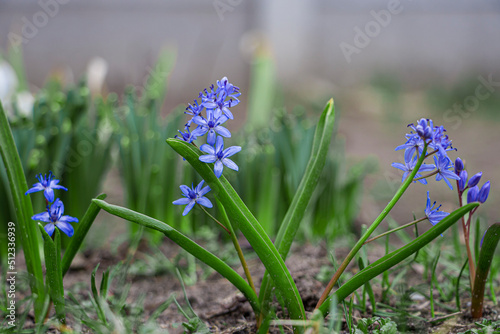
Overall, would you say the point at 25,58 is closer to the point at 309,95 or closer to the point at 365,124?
the point at 309,95

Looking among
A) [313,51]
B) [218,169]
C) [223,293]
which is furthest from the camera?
[313,51]

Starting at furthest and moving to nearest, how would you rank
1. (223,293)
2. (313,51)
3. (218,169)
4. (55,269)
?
(313,51), (223,293), (55,269), (218,169)

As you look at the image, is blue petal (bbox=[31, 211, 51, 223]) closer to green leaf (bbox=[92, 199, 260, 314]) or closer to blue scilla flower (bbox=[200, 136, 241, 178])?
green leaf (bbox=[92, 199, 260, 314])

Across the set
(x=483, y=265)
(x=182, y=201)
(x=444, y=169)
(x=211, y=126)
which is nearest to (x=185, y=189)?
(x=182, y=201)

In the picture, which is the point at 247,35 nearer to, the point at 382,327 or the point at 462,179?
the point at 462,179

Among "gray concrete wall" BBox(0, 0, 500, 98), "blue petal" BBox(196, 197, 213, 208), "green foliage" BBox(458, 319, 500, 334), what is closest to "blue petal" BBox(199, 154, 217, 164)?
"blue petal" BBox(196, 197, 213, 208)

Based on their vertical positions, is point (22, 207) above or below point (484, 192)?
below
